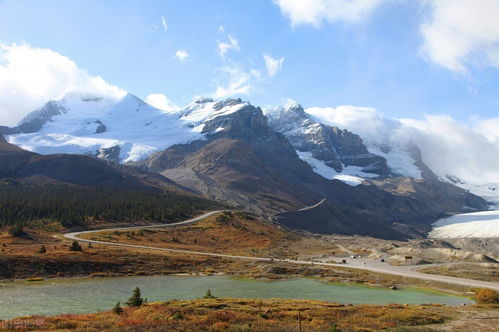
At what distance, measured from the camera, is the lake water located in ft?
132

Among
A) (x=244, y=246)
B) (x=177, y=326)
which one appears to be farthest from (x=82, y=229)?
(x=177, y=326)

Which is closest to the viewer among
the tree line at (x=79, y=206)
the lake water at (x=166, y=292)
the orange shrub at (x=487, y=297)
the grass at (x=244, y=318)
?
the grass at (x=244, y=318)

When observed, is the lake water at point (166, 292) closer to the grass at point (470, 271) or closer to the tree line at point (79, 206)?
the grass at point (470, 271)

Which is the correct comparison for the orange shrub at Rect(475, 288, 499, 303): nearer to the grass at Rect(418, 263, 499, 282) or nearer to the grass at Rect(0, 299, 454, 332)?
the grass at Rect(0, 299, 454, 332)

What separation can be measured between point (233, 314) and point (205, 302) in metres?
6.00

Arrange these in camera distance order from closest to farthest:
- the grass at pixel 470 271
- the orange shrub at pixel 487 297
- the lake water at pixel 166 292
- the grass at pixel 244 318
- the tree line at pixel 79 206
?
the grass at pixel 244 318 < the lake water at pixel 166 292 < the orange shrub at pixel 487 297 < the grass at pixel 470 271 < the tree line at pixel 79 206

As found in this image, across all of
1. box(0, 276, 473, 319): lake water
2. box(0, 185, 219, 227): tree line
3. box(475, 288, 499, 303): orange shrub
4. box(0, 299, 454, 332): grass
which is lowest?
box(0, 276, 473, 319): lake water

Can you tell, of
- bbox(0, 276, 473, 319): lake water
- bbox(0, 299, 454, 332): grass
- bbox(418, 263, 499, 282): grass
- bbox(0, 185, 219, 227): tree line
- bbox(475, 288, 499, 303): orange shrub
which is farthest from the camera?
bbox(0, 185, 219, 227): tree line

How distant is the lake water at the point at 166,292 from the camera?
132ft

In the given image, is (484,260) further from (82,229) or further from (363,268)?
(82,229)

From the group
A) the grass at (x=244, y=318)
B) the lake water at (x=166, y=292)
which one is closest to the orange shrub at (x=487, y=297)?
the lake water at (x=166, y=292)

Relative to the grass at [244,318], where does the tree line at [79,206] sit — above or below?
above

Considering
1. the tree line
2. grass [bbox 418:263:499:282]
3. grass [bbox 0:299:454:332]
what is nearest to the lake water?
grass [bbox 0:299:454:332]

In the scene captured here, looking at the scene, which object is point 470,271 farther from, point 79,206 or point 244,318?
point 79,206
